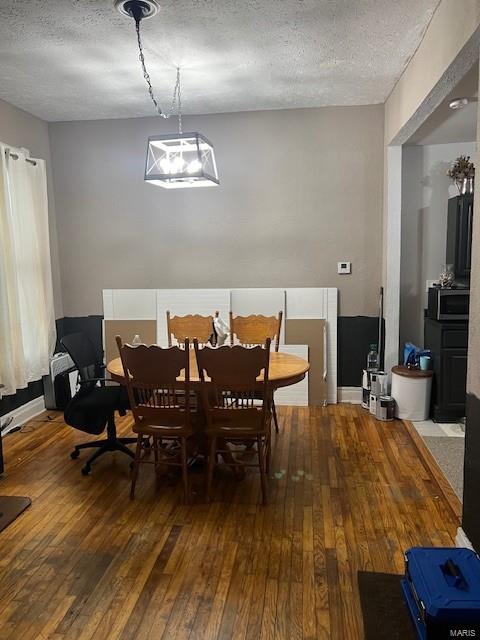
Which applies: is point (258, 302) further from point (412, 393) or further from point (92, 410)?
point (92, 410)

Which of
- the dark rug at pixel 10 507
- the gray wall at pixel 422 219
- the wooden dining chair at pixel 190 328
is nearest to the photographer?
the dark rug at pixel 10 507

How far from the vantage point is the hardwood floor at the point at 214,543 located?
2035 millimetres

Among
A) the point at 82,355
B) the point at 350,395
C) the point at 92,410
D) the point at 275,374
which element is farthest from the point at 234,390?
the point at 350,395

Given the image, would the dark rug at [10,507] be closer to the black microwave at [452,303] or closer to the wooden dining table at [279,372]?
the wooden dining table at [279,372]

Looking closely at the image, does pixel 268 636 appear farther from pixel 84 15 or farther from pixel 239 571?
pixel 84 15

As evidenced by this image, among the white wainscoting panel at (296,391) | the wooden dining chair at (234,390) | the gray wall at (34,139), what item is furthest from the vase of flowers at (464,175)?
the gray wall at (34,139)

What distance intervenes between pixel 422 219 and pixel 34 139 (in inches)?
148

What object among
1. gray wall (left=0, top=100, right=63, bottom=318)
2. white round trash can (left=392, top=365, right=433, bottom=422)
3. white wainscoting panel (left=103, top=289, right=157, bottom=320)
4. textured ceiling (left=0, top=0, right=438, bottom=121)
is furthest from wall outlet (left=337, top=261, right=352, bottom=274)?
gray wall (left=0, top=100, right=63, bottom=318)

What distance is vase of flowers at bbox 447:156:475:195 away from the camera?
13.9 feet

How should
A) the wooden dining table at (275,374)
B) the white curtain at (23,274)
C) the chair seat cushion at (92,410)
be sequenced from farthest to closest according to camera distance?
the white curtain at (23,274), the chair seat cushion at (92,410), the wooden dining table at (275,374)

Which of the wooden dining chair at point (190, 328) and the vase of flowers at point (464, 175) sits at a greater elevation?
the vase of flowers at point (464, 175)

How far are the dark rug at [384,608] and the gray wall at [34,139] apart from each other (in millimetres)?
3989

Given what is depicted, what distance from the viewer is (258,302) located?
4832 millimetres

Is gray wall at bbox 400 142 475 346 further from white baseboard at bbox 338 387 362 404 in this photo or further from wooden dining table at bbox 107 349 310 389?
wooden dining table at bbox 107 349 310 389
